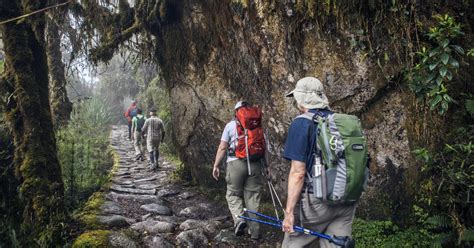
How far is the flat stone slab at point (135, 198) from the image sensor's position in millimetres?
7773

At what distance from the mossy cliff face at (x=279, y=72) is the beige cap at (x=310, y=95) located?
1.77 metres

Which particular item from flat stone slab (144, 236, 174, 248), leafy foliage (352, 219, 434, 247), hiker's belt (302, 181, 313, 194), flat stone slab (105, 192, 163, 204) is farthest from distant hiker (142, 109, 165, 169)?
hiker's belt (302, 181, 313, 194)

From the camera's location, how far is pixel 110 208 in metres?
6.80

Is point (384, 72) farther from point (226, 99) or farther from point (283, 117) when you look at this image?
point (226, 99)

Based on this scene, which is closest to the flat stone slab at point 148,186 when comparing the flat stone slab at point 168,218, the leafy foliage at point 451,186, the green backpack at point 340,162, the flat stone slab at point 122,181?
the flat stone slab at point 122,181

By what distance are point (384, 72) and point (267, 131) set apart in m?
2.36

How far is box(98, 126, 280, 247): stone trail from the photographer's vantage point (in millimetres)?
5469

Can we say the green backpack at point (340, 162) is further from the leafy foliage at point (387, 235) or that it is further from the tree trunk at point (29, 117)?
the tree trunk at point (29, 117)

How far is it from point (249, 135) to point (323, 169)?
238 centimetres

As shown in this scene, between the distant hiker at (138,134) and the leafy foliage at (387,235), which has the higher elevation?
the distant hiker at (138,134)

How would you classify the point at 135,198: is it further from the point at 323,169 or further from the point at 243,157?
the point at 323,169

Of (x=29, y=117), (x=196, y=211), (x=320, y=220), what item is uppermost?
(x=29, y=117)

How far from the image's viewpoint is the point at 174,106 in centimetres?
924

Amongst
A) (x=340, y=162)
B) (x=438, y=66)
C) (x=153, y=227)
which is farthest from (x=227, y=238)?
(x=438, y=66)
